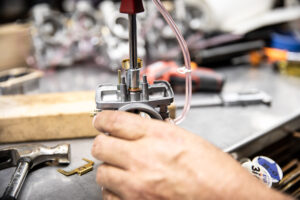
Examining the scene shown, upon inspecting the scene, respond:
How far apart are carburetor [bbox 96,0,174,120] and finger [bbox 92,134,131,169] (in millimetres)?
70

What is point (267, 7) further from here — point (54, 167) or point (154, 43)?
point (54, 167)

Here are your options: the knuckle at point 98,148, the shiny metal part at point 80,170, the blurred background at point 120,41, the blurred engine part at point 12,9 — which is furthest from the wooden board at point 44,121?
the blurred engine part at point 12,9

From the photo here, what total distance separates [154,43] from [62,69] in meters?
0.46

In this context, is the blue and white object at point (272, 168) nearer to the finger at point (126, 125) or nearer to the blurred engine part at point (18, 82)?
the finger at point (126, 125)

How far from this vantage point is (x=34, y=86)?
1.01m

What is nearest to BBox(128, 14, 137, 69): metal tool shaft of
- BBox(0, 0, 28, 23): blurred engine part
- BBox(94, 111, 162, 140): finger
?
BBox(94, 111, 162, 140): finger

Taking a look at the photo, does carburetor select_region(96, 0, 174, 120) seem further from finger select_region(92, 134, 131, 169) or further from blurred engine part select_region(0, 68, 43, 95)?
blurred engine part select_region(0, 68, 43, 95)

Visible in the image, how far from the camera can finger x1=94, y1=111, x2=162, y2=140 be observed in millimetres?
440

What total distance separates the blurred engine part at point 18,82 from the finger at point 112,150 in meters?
0.61

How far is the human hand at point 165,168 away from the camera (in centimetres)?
41

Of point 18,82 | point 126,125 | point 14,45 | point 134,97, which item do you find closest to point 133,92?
point 134,97

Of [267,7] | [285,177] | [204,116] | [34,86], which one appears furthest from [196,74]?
[267,7]

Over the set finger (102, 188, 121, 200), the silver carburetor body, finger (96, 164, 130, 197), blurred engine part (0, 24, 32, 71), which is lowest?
finger (102, 188, 121, 200)

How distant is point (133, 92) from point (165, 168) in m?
0.18
